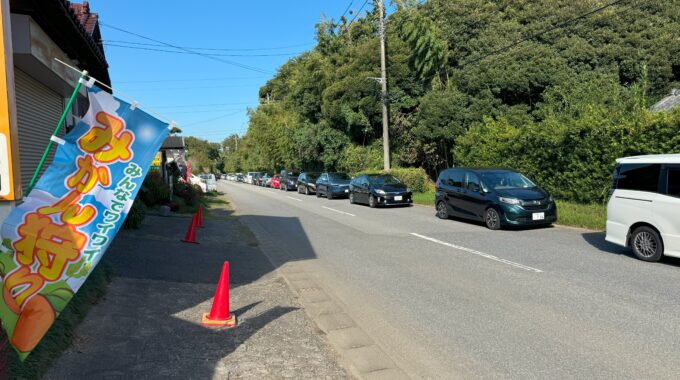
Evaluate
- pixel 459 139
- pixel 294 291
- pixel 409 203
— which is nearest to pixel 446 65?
pixel 459 139

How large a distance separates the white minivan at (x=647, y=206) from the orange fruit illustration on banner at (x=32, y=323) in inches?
336

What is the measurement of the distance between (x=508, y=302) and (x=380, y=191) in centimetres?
1390

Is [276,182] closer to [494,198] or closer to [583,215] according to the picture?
[494,198]

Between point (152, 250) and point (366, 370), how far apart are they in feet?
20.4

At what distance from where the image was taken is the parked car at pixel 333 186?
26625 millimetres

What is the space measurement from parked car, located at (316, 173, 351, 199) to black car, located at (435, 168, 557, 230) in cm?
1135

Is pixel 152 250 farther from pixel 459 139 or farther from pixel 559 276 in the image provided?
pixel 459 139

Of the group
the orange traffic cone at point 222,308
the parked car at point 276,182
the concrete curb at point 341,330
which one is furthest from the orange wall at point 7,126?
the parked car at point 276,182

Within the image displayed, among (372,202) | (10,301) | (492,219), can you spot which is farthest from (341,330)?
(372,202)

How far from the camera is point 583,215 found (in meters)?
13.2

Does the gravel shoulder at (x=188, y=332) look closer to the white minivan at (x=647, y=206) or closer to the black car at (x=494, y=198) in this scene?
the white minivan at (x=647, y=206)

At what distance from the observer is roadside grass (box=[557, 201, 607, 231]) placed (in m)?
12.3

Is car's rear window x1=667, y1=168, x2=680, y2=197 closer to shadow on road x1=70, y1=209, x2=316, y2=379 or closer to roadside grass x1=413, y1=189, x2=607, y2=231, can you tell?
roadside grass x1=413, y1=189, x2=607, y2=231

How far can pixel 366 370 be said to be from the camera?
14.0 feet
